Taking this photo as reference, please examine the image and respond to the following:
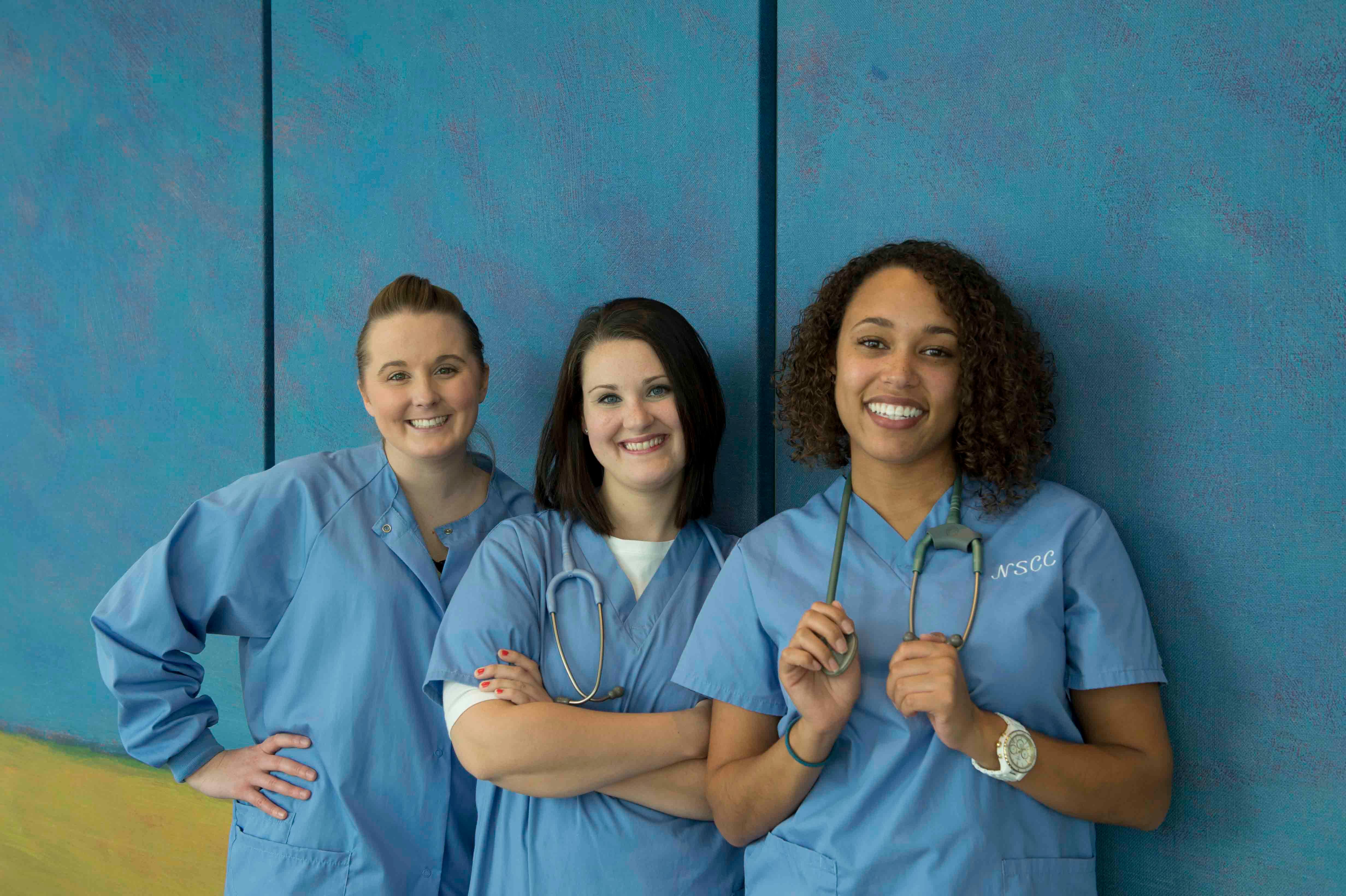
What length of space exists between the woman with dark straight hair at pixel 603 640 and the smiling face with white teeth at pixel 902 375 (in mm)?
331

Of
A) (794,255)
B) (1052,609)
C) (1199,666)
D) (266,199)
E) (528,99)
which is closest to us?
(1052,609)

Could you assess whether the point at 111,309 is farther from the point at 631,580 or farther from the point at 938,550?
the point at 938,550

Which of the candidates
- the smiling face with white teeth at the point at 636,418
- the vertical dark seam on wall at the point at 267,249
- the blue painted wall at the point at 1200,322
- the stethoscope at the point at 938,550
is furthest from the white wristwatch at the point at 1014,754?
the vertical dark seam on wall at the point at 267,249

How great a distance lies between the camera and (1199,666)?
1427mm

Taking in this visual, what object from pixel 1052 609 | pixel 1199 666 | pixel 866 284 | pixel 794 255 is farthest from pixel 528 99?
pixel 1199 666

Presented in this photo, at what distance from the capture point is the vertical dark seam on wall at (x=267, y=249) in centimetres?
242

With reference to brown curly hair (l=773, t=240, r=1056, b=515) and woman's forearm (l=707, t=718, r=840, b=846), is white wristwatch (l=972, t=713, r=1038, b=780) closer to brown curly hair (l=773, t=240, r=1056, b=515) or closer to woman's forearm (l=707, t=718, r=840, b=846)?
woman's forearm (l=707, t=718, r=840, b=846)

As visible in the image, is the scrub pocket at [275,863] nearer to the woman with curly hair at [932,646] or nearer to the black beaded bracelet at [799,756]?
the woman with curly hair at [932,646]

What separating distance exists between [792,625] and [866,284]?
0.51m

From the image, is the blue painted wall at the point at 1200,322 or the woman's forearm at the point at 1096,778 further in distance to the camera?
the blue painted wall at the point at 1200,322

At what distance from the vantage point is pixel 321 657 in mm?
1775

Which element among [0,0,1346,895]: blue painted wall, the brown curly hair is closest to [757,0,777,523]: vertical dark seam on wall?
[0,0,1346,895]: blue painted wall

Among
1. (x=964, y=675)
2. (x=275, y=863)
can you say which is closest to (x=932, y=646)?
(x=964, y=675)

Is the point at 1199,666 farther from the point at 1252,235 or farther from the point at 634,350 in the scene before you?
the point at 634,350
